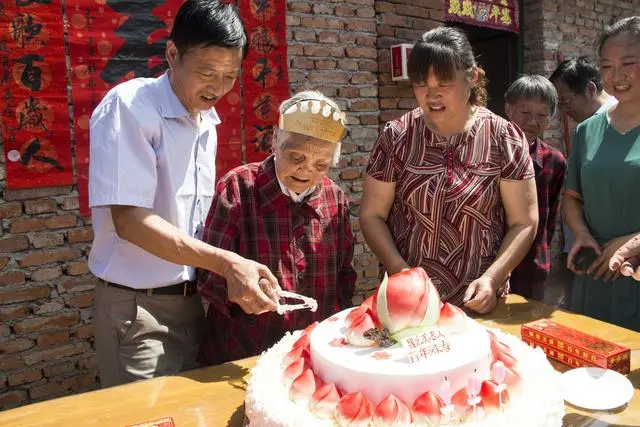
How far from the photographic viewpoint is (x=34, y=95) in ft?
9.85

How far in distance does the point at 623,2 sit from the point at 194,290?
706 cm

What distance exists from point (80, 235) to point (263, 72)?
5.49 feet

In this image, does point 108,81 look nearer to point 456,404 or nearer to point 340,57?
point 340,57

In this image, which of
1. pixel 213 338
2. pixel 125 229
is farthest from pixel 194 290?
pixel 125 229

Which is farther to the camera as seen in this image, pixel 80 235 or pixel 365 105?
pixel 365 105

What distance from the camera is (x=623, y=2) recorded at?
684 cm

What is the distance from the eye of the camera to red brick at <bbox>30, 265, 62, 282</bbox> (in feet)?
10.3

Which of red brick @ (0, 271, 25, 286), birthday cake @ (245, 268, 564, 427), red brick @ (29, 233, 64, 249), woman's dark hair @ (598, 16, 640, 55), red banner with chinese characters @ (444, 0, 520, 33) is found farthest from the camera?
red banner with chinese characters @ (444, 0, 520, 33)

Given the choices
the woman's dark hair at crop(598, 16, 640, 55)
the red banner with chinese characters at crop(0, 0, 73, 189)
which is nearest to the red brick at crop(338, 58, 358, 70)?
the red banner with chinese characters at crop(0, 0, 73, 189)

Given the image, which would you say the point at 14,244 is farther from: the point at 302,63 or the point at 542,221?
the point at 542,221

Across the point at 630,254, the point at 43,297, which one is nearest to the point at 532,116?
the point at 630,254

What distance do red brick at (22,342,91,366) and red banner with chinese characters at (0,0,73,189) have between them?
974 mm

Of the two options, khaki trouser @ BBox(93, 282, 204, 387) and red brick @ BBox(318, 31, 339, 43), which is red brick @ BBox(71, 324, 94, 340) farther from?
red brick @ BBox(318, 31, 339, 43)

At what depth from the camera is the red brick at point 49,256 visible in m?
3.09
